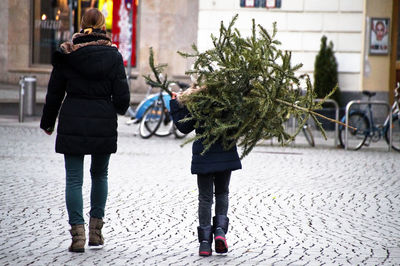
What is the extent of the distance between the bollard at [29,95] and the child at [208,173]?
42.8 ft

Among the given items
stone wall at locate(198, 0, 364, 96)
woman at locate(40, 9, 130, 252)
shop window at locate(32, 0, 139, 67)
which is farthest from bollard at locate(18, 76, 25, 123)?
woman at locate(40, 9, 130, 252)

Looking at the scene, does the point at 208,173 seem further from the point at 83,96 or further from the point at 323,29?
the point at 323,29

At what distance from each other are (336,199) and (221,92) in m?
3.59

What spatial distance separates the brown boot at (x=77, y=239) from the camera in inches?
236

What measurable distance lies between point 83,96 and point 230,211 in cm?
256

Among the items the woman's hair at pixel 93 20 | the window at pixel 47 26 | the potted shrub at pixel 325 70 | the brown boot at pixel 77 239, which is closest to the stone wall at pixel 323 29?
the potted shrub at pixel 325 70

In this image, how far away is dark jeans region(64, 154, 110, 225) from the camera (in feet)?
20.0

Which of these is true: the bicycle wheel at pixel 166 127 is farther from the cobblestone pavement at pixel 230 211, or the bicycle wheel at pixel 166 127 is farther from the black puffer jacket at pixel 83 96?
the black puffer jacket at pixel 83 96

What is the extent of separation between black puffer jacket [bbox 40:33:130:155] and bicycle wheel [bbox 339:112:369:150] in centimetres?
954

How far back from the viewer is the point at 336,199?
29.9 ft

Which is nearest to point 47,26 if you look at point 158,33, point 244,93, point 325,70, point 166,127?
point 158,33

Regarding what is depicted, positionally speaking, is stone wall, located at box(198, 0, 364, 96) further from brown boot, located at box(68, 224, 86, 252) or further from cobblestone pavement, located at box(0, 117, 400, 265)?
brown boot, located at box(68, 224, 86, 252)

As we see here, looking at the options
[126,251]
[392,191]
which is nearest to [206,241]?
[126,251]

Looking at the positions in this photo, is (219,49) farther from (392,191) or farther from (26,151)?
(26,151)
